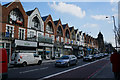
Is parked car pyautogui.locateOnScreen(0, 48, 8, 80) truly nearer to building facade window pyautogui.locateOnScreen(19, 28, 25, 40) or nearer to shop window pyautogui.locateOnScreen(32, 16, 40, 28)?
building facade window pyautogui.locateOnScreen(19, 28, 25, 40)

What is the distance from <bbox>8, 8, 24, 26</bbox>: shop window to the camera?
24.2 metres

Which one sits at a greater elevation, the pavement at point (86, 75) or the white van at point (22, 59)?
the white van at point (22, 59)

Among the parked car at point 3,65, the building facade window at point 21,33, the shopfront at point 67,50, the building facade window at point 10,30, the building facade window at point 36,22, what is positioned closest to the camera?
the parked car at point 3,65

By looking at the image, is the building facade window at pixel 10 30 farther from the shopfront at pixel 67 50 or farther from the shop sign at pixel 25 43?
the shopfront at pixel 67 50

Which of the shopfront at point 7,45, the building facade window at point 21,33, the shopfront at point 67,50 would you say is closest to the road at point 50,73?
the shopfront at point 7,45

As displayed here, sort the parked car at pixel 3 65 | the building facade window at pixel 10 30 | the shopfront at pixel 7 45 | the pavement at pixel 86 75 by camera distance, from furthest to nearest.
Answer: the building facade window at pixel 10 30 < the shopfront at pixel 7 45 < the pavement at pixel 86 75 < the parked car at pixel 3 65

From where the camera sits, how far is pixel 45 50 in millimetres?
32031

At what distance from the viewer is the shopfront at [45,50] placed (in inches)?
1190

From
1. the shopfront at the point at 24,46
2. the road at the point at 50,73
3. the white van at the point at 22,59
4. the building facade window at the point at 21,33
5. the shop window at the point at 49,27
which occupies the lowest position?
the road at the point at 50,73

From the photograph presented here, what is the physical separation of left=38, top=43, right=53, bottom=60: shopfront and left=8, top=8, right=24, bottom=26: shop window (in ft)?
24.1

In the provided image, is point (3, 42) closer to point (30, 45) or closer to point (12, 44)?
point (12, 44)

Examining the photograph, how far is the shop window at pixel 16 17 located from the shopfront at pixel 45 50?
289 inches

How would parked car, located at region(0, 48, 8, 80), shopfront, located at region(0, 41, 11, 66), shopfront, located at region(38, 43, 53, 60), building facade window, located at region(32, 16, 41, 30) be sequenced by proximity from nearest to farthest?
parked car, located at region(0, 48, 8, 80) → shopfront, located at region(0, 41, 11, 66) → shopfront, located at region(38, 43, 53, 60) → building facade window, located at region(32, 16, 41, 30)

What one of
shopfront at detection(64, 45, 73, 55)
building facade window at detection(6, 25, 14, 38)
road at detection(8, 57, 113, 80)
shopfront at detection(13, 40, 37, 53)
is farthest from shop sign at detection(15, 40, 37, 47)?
shopfront at detection(64, 45, 73, 55)
